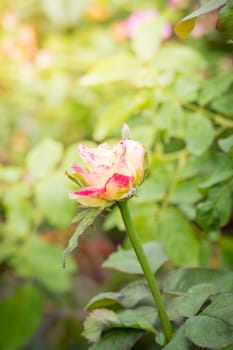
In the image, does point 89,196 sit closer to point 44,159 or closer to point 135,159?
point 135,159

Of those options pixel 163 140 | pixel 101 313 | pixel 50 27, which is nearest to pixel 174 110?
pixel 163 140

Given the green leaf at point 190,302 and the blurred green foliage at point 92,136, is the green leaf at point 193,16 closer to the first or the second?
the blurred green foliage at point 92,136

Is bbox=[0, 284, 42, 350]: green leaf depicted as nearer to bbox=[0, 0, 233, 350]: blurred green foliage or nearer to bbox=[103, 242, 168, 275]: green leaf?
bbox=[0, 0, 233, 350]: blurred green foliage

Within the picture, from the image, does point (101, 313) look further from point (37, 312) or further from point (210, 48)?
point (210, 48)

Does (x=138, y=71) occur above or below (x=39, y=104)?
below

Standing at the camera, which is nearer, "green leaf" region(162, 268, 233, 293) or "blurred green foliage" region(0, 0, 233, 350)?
"green leaf" region(162, 268, 233, 293)

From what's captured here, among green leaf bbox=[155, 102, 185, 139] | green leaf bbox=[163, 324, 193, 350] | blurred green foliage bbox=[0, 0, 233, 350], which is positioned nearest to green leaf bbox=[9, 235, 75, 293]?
blurred green foliage bbox=[0, 0, 233, 350]

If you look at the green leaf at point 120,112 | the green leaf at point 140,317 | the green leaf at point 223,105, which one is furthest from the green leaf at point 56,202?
the green leaf at point 140,317
